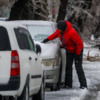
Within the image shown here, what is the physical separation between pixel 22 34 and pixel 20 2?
1366cm

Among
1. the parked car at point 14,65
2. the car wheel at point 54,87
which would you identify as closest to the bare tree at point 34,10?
the car wheel at point 54,87

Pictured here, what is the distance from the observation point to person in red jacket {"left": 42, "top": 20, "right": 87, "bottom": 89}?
11.2 m

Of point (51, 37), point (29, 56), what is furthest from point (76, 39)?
point (29, 56)

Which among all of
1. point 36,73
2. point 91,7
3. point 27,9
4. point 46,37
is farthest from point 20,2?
point 91,7

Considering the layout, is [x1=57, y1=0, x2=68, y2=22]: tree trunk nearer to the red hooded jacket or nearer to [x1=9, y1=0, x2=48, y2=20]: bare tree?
[x1=9, y1=0, x2=48, y2=20]: bare tree

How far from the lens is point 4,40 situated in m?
6.73

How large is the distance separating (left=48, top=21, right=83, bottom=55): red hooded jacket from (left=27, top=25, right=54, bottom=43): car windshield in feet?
1.20

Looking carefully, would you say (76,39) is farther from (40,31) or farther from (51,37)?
(40,31)

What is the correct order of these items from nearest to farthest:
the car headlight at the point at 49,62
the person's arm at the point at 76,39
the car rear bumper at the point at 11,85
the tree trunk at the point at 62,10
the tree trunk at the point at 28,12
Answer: the car rear bumper at the point at 11,85, the car headlight at the point at 49,62, the person's arm at the point at 76,39, the tree trunk at the point at 28,12, the tree trunk at the point at 62,10

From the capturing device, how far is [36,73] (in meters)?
7.85

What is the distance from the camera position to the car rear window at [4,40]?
668 cm

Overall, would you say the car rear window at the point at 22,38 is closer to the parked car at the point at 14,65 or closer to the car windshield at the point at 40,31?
the parked car at the point at 14,65

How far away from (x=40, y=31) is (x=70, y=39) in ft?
2.71

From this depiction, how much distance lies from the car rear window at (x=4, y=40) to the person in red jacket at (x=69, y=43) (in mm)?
4358
